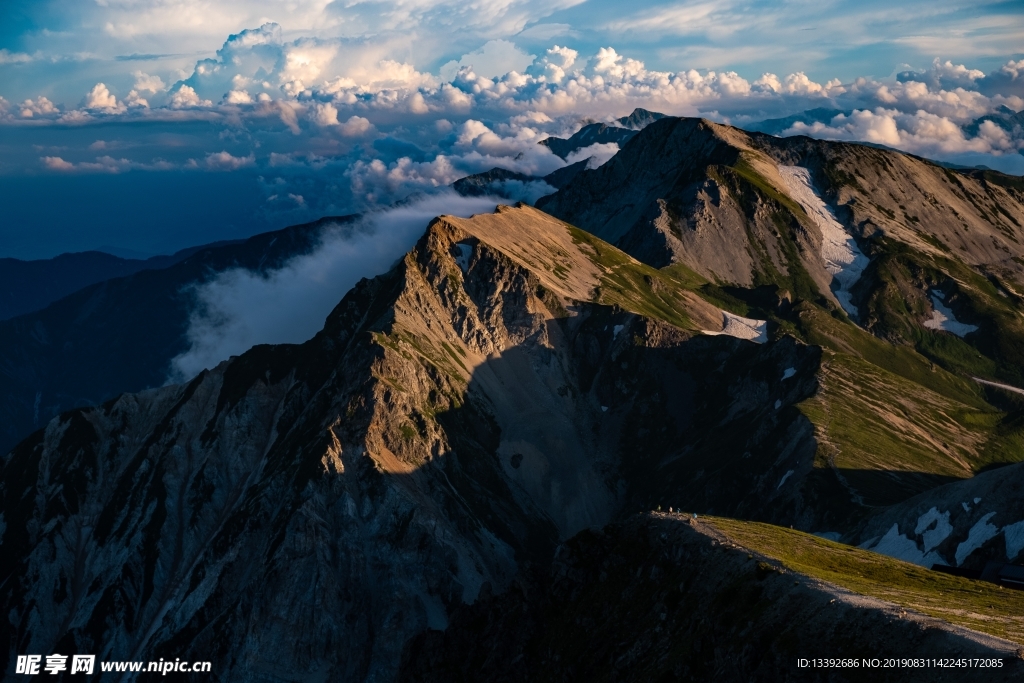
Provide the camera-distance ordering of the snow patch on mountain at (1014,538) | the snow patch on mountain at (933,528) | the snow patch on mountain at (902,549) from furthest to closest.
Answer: the snow patch on mountain at (933,528), the snow patch on mountain at (902,549), the snow patch on mountain at (1014,538)

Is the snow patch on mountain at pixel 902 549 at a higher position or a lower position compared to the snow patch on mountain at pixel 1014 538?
lower

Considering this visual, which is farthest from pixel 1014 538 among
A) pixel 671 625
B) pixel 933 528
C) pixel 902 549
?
pixel 671 625

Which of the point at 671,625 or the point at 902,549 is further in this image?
the point at 902,549

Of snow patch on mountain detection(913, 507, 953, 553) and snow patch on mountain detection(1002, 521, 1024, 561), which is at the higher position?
snow patch on mountain detection(1002, 521, 1024, 561)

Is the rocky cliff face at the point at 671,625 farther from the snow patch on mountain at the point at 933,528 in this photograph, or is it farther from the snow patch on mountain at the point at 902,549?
the snow patch on mountain at the point at 933,528

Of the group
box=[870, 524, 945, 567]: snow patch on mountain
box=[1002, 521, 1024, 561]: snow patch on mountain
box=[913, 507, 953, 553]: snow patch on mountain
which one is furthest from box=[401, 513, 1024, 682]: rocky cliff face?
box=[913, 507, 953, 553]: snow patch on mountain

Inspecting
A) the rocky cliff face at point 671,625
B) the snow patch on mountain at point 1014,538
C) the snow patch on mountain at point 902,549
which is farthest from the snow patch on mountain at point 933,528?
the rocky cliff face at point 671,625

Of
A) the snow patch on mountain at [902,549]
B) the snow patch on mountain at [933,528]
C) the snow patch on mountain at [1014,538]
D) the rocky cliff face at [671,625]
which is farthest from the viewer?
the snow patch on mountain at [933,528]

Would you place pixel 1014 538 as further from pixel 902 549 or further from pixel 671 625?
pixel 671 625

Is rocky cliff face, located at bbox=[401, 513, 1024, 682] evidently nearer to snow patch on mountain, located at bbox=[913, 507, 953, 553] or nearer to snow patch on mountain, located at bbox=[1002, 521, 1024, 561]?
snow patch on mountain, located at bbox=[1002, 521, 1024, 561]

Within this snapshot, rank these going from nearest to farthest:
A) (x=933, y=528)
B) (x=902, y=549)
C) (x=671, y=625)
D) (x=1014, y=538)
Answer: (x=671, y=625), (x=1014, y=538), (x=933, y=528), (x=902, y=549)

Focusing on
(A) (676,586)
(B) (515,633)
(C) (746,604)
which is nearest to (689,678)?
(C) (746,604)
